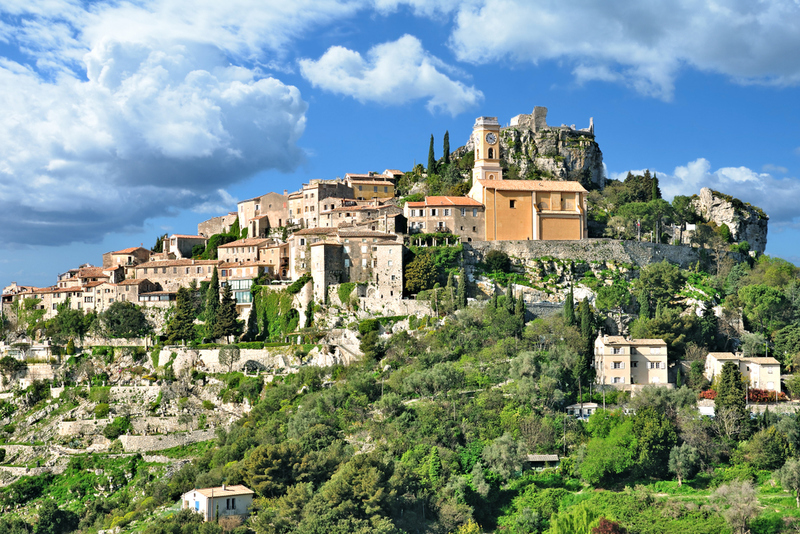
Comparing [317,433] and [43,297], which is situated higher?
[43,297]

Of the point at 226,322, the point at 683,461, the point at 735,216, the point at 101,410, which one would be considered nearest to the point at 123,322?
the point at 101,410

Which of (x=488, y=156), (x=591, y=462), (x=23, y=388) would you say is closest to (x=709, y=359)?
(x=591, y=462)

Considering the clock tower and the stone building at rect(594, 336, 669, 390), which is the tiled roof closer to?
the stone building at rect(594, 336, 669, 390)

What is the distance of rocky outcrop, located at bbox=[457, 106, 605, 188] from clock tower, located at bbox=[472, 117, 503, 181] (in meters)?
5.37

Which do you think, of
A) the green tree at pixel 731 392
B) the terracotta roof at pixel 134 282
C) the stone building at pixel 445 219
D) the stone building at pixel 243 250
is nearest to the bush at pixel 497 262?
the stone building at pixel 445 219

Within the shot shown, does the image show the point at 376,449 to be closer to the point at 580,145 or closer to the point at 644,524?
the point at 644,524

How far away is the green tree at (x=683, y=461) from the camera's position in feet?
178

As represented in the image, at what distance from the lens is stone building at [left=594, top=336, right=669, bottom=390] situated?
2430 inches

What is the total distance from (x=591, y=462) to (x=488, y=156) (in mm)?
42837

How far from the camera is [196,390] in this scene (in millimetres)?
73500

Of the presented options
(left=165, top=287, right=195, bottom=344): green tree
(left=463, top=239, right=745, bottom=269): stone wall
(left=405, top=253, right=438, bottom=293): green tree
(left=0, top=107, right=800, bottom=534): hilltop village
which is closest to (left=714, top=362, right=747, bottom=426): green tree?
(left=0, top=107, right=800, bottom=534): hilltop village

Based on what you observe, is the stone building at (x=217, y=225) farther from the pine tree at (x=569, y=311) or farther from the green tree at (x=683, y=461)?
the green tree at (x=683, y=461)

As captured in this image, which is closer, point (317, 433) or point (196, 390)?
point (317, 433)

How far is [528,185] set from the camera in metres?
81.8
